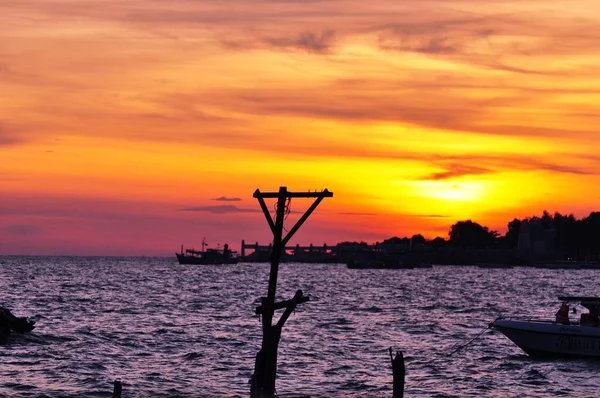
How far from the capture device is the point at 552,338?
177ft

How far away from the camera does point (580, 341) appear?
52.9m

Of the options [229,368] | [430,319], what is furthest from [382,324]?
[229,368]

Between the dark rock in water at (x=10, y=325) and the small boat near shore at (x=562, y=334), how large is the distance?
27532 millimetres

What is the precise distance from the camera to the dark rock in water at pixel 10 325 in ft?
195

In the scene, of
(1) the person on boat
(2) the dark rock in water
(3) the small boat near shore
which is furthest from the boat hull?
(2) the dark rock in water

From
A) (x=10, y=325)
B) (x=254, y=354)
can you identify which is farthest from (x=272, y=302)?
(x=10, y=325)

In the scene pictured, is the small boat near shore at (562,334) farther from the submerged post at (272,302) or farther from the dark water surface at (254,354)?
the submerged post at (272,302)

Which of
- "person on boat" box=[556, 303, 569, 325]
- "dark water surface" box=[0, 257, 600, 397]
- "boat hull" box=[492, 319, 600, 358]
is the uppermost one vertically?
"person on boat" box=[556, 303, 569, 325]

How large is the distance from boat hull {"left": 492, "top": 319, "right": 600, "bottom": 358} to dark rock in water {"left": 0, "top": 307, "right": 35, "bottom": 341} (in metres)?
27.8

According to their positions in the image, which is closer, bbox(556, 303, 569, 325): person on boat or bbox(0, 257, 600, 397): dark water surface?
bbox(0, 257, 600, 397): dark water surface

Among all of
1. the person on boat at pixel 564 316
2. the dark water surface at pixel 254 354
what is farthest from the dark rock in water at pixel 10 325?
the person on boat at pixel 564 316

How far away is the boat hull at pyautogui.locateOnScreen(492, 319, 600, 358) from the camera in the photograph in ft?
173

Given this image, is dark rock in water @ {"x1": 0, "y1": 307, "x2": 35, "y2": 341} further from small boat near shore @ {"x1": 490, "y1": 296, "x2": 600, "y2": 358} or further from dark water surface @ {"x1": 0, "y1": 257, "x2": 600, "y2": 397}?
small boat near shore @ {"x1": 490, "y1": 296, "x2": 600, "y2": 358}

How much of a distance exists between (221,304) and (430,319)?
2923 cm
